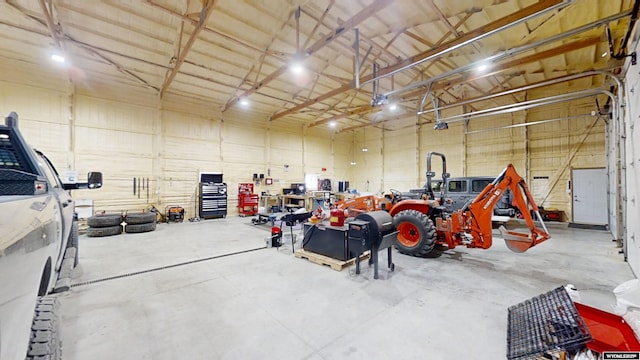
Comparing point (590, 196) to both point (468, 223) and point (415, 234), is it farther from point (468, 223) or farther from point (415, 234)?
point (415, 234)

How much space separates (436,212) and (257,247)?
376cm

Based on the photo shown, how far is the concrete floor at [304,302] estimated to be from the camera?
2.15 metres

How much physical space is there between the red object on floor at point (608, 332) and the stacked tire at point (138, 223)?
28.0ft

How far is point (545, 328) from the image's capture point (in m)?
1.97

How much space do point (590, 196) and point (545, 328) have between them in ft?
31.7

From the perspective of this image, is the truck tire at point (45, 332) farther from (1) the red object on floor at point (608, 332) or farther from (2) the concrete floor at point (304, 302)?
(1) the red object on floor at point (608, 332)

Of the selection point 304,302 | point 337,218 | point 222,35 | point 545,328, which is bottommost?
point 304,302

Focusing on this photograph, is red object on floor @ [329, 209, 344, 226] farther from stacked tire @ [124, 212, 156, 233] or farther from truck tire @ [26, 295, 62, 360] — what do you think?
stacked tire @ [124, 212, 156, 233]

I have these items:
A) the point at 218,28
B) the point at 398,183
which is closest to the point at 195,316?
the point at 218,28

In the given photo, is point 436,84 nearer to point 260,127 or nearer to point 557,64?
point 557,64

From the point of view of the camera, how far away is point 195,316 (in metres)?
2.63

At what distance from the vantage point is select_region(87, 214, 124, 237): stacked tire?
21.0ft

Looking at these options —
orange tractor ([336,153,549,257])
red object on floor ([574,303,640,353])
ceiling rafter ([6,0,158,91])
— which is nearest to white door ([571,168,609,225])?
orange tractor ([336,153,549,257])

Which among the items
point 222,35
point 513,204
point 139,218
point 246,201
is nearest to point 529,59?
point 513,204
